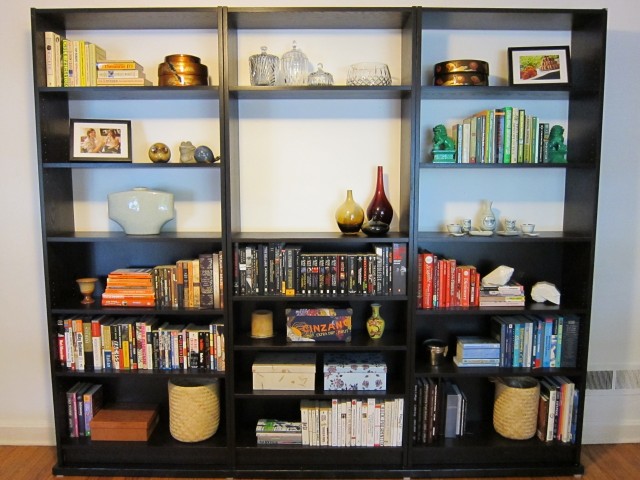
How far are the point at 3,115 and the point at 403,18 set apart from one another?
1958 millimetres

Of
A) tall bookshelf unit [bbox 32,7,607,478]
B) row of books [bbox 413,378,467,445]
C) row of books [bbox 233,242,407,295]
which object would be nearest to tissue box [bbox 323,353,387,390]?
tall bookshelf unit [bbox 32,7,607,478]

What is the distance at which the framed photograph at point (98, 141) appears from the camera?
222cm

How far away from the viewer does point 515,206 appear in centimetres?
241

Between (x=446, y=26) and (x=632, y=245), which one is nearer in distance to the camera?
(x=446, y=26)

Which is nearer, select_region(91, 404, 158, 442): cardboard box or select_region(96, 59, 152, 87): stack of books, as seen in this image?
select_region(96, 59, 152, 87): stack of books

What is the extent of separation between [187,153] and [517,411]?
195 cm

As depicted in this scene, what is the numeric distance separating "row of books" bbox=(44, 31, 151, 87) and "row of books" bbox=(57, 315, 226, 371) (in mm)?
1075

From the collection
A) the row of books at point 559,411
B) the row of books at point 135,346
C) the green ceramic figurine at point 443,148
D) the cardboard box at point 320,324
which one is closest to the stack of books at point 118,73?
the row of books at point 135,346

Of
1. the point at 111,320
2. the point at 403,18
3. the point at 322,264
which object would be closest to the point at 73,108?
the point at 111,320

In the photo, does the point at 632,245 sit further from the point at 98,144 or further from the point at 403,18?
the point at 98,144

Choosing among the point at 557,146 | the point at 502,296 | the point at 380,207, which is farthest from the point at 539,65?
the point at 502,296

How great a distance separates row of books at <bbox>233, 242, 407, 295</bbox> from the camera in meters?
2.18

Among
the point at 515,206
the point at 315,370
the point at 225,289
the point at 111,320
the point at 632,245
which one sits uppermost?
the point at 515,206

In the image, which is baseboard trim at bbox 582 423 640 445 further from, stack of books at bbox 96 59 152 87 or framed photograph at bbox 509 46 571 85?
Result: stack of books at bbox 96 59 152 87
